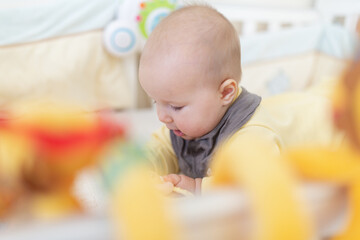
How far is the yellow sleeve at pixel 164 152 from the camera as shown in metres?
0.70

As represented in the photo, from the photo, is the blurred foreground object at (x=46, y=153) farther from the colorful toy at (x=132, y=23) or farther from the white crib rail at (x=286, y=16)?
the white crib rail at (x=286, y=16)

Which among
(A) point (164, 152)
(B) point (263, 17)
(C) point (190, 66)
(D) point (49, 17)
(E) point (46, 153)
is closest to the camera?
(E) point (46, 153)

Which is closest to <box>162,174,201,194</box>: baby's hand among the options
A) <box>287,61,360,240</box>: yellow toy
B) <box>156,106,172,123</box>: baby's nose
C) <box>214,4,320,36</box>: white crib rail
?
<box>156,106,172,123</box>: baby's nose

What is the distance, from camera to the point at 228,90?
1.97 feet

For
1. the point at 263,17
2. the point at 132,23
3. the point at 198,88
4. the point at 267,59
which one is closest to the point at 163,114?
the point at 198,88

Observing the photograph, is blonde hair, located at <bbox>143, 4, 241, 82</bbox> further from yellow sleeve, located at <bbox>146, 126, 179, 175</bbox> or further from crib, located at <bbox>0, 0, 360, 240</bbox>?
crib, located at <bbox>0, 0, 360, 240</bbox>

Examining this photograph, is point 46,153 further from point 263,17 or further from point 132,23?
point 263,17

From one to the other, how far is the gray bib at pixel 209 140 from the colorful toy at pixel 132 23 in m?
0.53

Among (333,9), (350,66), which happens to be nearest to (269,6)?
(333,9)

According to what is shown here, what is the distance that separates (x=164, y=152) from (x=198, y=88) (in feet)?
0.65

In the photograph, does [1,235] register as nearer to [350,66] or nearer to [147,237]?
[147,237]

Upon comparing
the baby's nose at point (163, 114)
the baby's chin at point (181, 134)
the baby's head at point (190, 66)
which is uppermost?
the baby's head at point (190, 66)

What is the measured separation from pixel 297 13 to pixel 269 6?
11 centimetres

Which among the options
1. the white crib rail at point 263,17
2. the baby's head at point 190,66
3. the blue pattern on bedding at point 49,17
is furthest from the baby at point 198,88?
the white crib rail at point 263,17
